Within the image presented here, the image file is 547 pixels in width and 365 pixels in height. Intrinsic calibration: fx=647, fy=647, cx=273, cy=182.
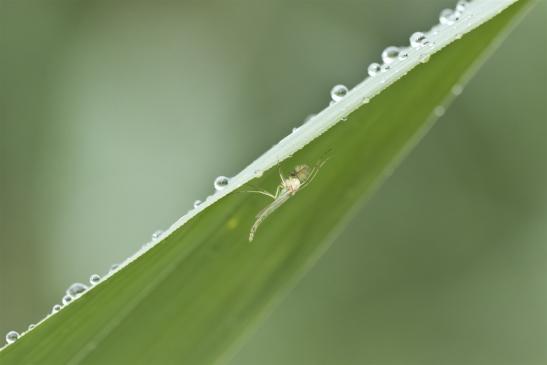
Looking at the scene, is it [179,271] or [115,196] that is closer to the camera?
[179,271]

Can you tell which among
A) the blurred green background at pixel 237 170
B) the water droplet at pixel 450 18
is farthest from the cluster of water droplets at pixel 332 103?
the blurred green background at pixel 237 170

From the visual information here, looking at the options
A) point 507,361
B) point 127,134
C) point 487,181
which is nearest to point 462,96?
point 487,181

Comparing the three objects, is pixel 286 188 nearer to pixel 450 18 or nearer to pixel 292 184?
pixel 292 184

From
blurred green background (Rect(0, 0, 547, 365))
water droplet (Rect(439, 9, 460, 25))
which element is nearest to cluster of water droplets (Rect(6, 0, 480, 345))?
water droplet (Rect(439, 9, 460, 25))

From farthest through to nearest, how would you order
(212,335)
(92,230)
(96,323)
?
(92,230) → (212,335) → (96,323)

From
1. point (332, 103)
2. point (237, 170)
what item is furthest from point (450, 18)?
point (237, 170)

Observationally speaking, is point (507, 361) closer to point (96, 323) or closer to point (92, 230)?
point (92, 230)

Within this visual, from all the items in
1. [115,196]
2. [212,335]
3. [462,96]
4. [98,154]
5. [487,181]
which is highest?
[98,154]
